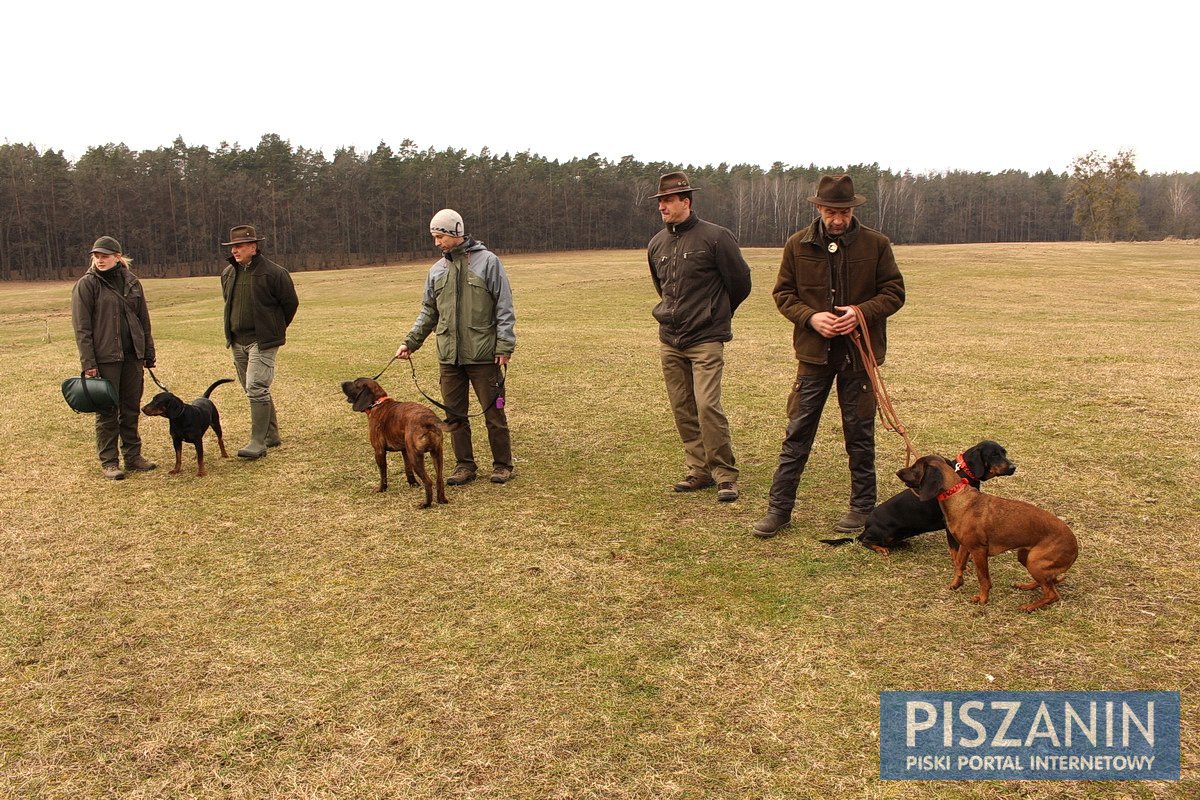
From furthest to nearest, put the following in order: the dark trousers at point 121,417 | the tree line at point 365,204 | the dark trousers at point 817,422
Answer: the tree line at point 365,204
the dark trousers at point 121,417
the dark trousers at point 817,422

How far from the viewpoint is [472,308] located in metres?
7.59

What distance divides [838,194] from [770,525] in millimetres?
2416

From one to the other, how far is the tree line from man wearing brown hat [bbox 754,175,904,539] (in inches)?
1859

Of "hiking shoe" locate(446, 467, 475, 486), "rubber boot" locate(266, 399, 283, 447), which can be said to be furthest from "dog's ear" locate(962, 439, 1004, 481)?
"rubber boot" locate(266, 399, 283, 447)

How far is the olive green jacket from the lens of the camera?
7.59 m

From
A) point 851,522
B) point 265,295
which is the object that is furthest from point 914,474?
point 265,295

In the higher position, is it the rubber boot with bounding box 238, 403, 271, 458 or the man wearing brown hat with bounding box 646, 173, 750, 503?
the man wearing brown hat with bounding box 646, 173, 750, 503

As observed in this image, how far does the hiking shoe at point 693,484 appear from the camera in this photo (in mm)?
7387

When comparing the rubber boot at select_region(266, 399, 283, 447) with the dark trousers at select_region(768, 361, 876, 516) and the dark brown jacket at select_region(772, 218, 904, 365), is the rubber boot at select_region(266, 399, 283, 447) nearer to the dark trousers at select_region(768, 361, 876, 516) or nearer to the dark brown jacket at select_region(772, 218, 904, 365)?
the dark trousers at select_region(768, 361, 876, 516)

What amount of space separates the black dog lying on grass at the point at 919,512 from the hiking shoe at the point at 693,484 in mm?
1660

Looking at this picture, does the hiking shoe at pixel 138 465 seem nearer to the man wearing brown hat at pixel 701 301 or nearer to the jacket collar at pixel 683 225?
the man wearing brown hat at pixel 701 301

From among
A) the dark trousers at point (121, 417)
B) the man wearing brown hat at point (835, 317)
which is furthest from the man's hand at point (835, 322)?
the dark trousers at point (121, 417)

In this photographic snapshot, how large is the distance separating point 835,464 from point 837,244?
2.93 metres

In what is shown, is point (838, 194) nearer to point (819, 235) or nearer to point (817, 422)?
point (819, 235)
